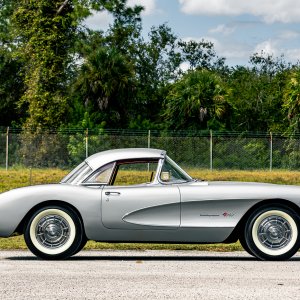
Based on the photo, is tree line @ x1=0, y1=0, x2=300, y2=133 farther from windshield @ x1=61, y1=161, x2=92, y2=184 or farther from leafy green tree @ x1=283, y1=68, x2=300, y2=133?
windshield @ x1=61, y1=161, x2=92, y2=184

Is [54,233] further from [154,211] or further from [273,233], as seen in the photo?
[273,233]

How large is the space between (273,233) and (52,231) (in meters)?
2.83

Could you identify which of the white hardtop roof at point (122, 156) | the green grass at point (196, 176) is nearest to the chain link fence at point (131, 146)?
the green grass at point (196, 176)

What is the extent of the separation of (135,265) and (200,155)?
25773 millimetres

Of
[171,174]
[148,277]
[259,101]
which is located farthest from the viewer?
[259,101]

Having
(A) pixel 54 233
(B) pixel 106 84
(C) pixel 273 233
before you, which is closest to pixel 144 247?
(A) pixel 54 233

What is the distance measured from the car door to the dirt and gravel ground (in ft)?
1.59

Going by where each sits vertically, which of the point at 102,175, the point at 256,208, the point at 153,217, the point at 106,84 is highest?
the point at 106,84

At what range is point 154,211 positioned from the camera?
A: 11.8m

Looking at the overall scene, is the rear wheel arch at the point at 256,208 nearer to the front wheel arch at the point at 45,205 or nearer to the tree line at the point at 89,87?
the front wheel arch at the point at 45,205

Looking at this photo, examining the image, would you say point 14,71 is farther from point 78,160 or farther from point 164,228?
point 164,228

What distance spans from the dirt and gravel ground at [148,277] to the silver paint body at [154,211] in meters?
0.37

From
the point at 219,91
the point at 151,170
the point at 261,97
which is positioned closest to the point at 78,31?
the point at 219,91

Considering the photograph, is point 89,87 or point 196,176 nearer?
point 196,176
